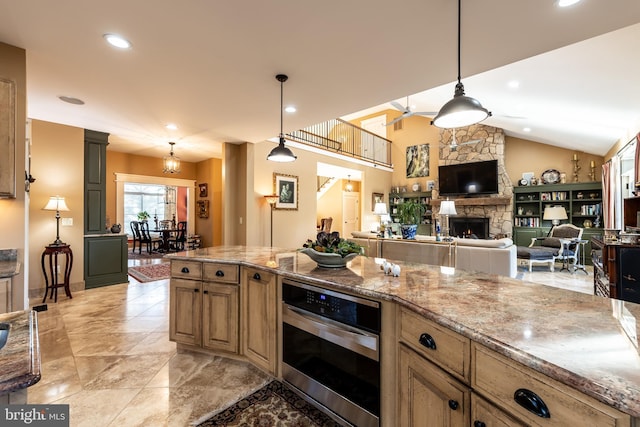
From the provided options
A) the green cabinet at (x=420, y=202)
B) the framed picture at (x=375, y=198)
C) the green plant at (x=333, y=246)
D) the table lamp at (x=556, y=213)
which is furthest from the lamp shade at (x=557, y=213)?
the green plant at (x=333, y=246)

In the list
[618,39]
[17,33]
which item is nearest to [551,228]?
[618,39]

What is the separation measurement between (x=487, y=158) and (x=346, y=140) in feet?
13.5

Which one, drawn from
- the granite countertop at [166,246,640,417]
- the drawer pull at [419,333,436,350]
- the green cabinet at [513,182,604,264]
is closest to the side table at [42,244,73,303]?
the granite countertop at [166,246,640,417]

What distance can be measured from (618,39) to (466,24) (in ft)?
6.72

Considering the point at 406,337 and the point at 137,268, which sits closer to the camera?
the point at 406,337

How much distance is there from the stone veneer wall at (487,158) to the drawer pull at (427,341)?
8.23 metres

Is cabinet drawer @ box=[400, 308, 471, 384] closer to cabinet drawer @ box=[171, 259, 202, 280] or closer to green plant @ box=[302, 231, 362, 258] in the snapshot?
green plant @ box=[302, 231, 362, 258]

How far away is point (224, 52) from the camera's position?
2.43 m

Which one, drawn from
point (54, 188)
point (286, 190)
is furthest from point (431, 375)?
point (54, 188)

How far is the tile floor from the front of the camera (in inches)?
75.1

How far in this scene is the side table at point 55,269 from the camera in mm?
4227

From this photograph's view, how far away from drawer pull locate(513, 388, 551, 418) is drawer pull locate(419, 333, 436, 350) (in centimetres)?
34

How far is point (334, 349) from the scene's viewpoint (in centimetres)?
172

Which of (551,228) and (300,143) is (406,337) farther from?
(551,228)
